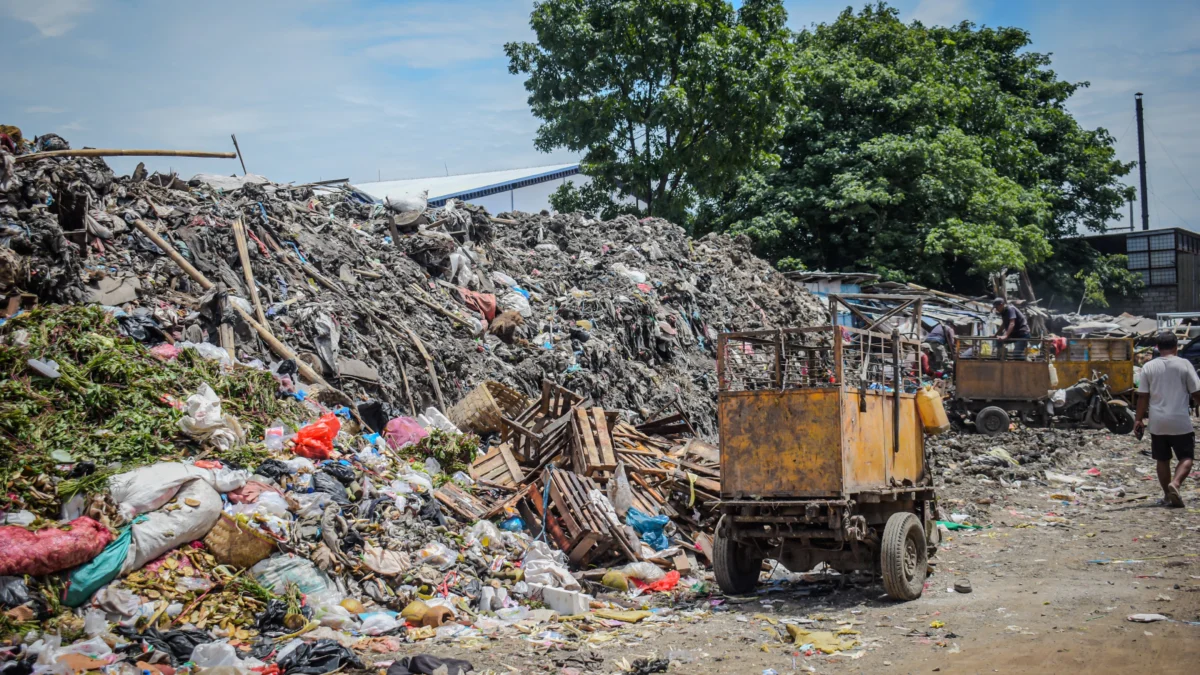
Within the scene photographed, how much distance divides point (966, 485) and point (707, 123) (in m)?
12.2

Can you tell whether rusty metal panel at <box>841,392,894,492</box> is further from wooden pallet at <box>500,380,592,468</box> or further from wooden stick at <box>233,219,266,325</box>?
wooden stick at <box>233,219,266,325</box>

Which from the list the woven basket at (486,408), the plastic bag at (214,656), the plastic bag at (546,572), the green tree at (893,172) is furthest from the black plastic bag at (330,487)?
the green tree at (893,172)

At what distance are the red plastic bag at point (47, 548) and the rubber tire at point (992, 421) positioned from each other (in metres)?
13.7

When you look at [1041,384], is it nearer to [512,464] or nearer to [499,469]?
[512,464]

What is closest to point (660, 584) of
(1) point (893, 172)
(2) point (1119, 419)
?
(2) point (1119, 419)

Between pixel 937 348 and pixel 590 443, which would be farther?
pixel 937 348

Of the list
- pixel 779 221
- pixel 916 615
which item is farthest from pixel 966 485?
pixel 779 221

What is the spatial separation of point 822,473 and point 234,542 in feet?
14.0

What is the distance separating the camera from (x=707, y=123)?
21609mm

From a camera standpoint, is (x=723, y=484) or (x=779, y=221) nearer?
(x=723, y=484)

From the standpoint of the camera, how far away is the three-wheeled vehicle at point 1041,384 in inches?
609

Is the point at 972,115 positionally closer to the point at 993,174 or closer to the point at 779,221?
the point at 993,174

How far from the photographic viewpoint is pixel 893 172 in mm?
26172

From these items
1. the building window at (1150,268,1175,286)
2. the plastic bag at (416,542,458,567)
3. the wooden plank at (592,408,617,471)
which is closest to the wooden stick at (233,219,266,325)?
the wooden plank at (592,408,617,471)
